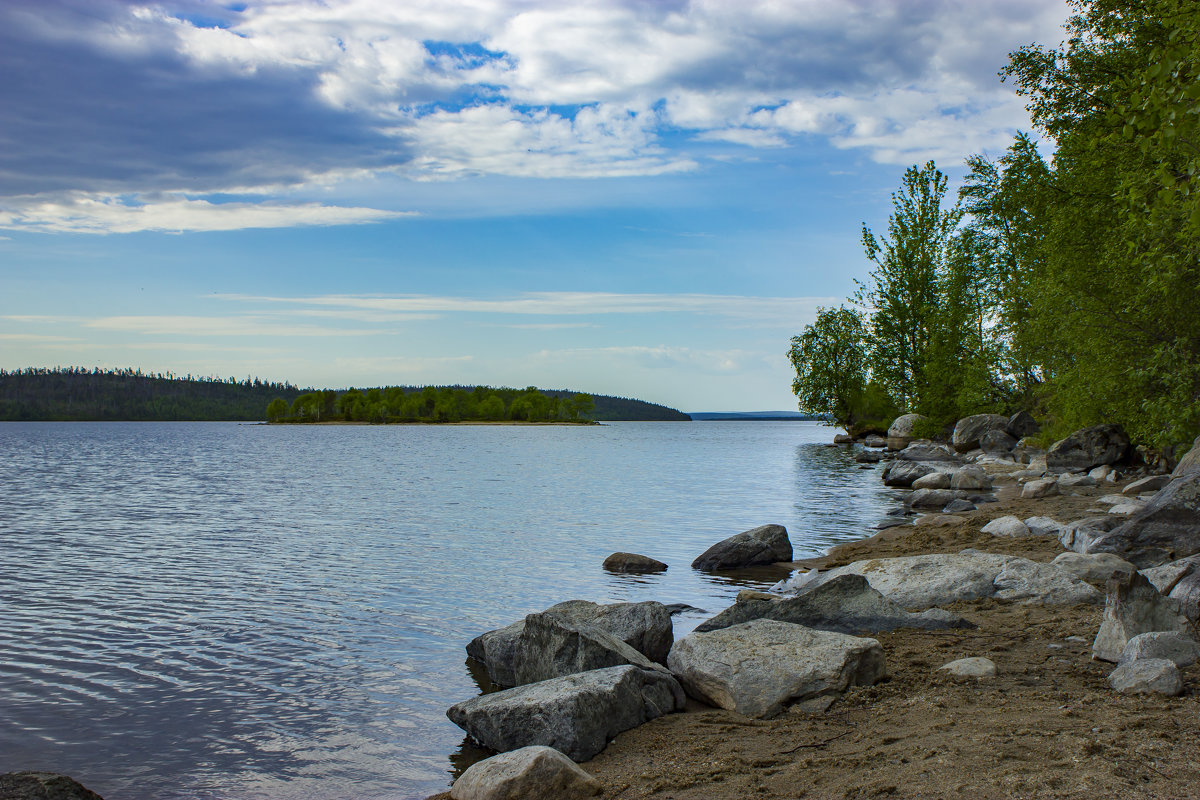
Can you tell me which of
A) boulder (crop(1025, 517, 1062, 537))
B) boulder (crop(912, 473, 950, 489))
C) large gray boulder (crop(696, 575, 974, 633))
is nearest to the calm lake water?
large gray boulder (crop(696, 575, 974, 633))

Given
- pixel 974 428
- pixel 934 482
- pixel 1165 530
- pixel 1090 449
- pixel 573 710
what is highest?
pixel 974 428

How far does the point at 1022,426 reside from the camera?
1909 inches

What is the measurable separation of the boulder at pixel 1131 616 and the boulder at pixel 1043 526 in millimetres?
9254

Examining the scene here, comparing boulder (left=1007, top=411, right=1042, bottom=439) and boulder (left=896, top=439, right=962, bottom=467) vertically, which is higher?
boulder (left=1007, top=411, right=1042, bottom=439)

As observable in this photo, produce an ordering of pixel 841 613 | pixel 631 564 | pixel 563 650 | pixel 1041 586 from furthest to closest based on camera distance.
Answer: pixel 631 564 → pixel 1041 586 → pixel 841 613 → pixel 563 650

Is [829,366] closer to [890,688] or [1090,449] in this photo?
[1090,449]

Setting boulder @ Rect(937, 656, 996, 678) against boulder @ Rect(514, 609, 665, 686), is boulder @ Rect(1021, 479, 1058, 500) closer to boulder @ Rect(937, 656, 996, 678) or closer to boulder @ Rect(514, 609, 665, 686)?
boulder @ Rect(937, 656, 996, 678)

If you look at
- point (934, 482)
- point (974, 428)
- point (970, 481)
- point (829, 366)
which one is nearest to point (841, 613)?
point (970, 481)

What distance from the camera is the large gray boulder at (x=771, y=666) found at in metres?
7.61

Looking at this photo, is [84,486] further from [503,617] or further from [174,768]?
[174,768]

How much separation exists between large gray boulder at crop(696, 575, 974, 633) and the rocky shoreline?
26mm

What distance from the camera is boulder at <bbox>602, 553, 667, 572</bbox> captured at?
16.4 metres

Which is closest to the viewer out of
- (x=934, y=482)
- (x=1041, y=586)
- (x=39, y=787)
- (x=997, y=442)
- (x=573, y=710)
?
(x=39, y=787)

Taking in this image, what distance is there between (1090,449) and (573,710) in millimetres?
28255
